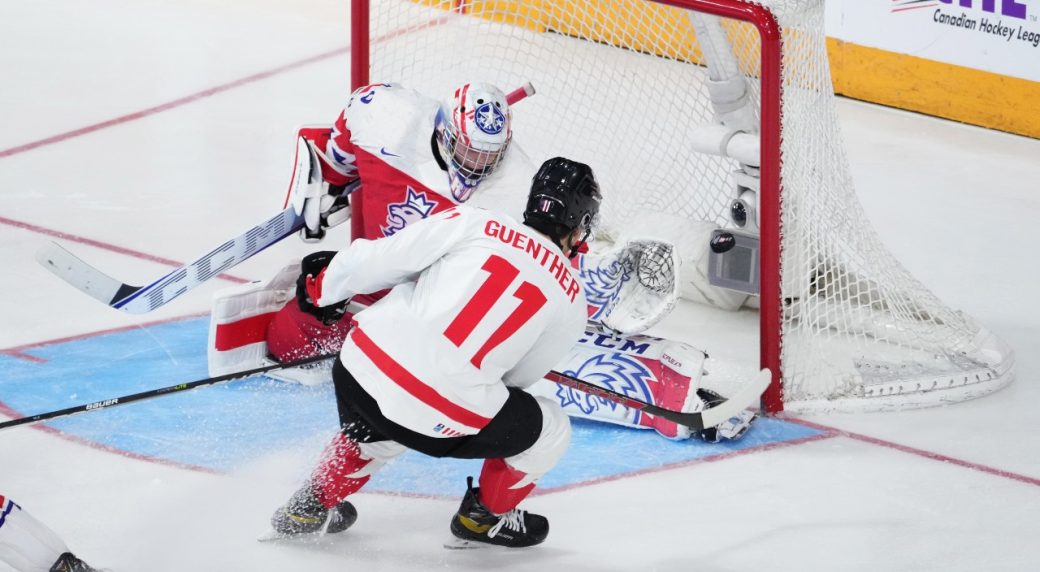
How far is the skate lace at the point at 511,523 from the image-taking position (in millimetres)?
3273

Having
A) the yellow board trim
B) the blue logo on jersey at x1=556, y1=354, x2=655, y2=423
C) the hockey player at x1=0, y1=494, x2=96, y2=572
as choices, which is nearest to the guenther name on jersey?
the blue logo on jersey at x1=556, y1=354, x2=655, y2=423

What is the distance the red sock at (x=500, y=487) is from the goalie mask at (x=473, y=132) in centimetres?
81

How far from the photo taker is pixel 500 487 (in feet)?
10.5

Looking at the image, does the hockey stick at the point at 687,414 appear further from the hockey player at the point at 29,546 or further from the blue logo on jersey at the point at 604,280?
the hockey player at the point at 29,546

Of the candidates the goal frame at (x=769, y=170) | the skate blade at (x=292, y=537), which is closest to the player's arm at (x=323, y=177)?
the goal frame at (x=769, y=170)

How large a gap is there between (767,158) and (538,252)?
1.04 metres

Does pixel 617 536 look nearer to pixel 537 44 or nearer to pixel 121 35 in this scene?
pixel 537 44

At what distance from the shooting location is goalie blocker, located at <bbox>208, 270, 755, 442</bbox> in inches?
151

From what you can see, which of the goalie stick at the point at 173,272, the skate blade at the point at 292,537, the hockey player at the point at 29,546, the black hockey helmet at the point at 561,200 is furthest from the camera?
the goalie stick at the point at 173,272

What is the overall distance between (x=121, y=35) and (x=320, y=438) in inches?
148

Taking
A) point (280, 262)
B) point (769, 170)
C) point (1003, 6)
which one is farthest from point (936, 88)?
point (280, 262)

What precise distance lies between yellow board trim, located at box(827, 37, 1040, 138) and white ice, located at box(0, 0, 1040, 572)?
0.22ft

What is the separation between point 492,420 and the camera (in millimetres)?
3027

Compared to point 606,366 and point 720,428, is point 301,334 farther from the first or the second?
point 720,428
